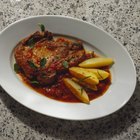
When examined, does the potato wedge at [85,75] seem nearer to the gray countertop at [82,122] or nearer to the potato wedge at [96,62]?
the potato wedge at [96,62]

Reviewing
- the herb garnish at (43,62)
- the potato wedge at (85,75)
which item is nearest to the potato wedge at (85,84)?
the potato wedge at (85,75)

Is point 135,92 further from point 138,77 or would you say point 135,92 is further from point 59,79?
point 59,79

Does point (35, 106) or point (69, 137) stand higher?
point (35, 106)

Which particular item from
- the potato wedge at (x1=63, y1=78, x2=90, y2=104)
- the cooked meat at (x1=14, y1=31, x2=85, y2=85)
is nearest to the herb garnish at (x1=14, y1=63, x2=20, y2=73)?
the cooked meat at (x1=14, y1=31, x2=85, y2=85)

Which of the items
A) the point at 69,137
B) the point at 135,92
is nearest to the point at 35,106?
the point at 69,137

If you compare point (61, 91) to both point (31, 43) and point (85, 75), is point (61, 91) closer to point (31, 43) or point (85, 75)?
point (85, 75)


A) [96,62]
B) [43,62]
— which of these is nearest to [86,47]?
[96,62]

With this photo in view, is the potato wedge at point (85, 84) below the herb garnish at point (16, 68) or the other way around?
below
